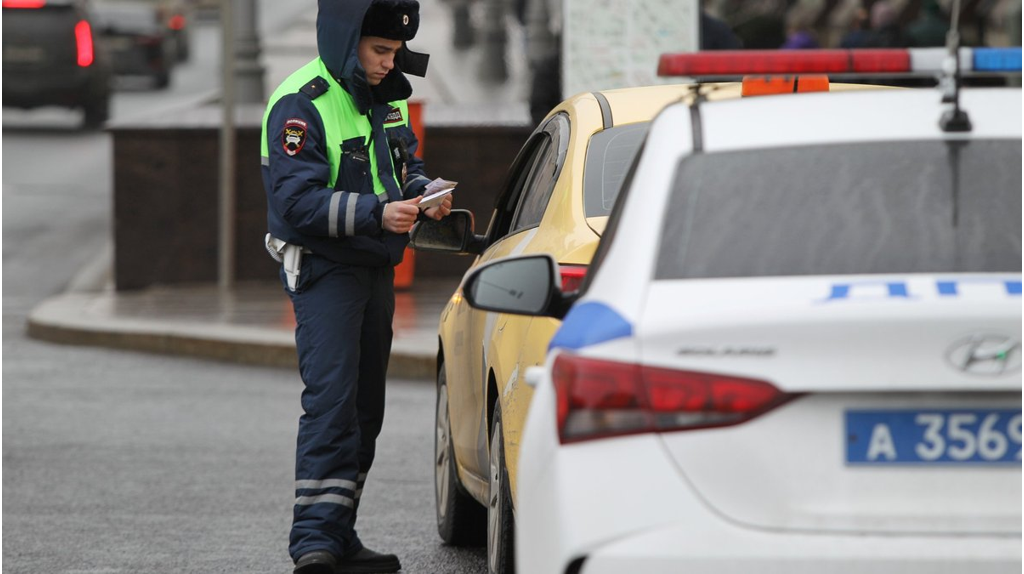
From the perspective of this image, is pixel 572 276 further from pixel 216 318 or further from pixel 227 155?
pixel 227 155

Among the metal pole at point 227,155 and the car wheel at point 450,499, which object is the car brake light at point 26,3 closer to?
the metal pole at point 227,155

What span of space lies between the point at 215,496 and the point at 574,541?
4449 millimetres

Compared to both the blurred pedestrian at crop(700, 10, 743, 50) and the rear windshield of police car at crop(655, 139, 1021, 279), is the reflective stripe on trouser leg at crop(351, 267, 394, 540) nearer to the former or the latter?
the rear windshield of police car at crop(655, 139, 1021, 279)

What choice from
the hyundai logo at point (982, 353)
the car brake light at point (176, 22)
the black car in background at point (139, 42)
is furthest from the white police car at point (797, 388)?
the car brake light at point (176, 22)

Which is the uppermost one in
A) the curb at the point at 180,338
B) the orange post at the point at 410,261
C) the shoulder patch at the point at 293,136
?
the shoulder patch at the point at 293,136

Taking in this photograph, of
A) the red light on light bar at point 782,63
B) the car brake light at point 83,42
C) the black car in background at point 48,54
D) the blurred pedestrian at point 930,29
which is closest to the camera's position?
the red light on light bar at point 782,63

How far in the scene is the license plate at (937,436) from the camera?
10.5ft

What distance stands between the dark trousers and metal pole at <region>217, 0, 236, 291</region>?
802cm

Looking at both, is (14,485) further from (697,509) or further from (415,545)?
(697,509)

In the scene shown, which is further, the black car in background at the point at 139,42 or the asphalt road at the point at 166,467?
the black car in background at the point at 139,42

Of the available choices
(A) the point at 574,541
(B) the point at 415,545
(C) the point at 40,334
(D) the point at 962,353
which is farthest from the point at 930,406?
(C) the point at 40,334

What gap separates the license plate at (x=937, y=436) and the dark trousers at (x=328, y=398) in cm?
278

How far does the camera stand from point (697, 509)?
3.26 m

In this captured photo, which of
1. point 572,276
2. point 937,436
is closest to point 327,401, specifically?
point 572,276
